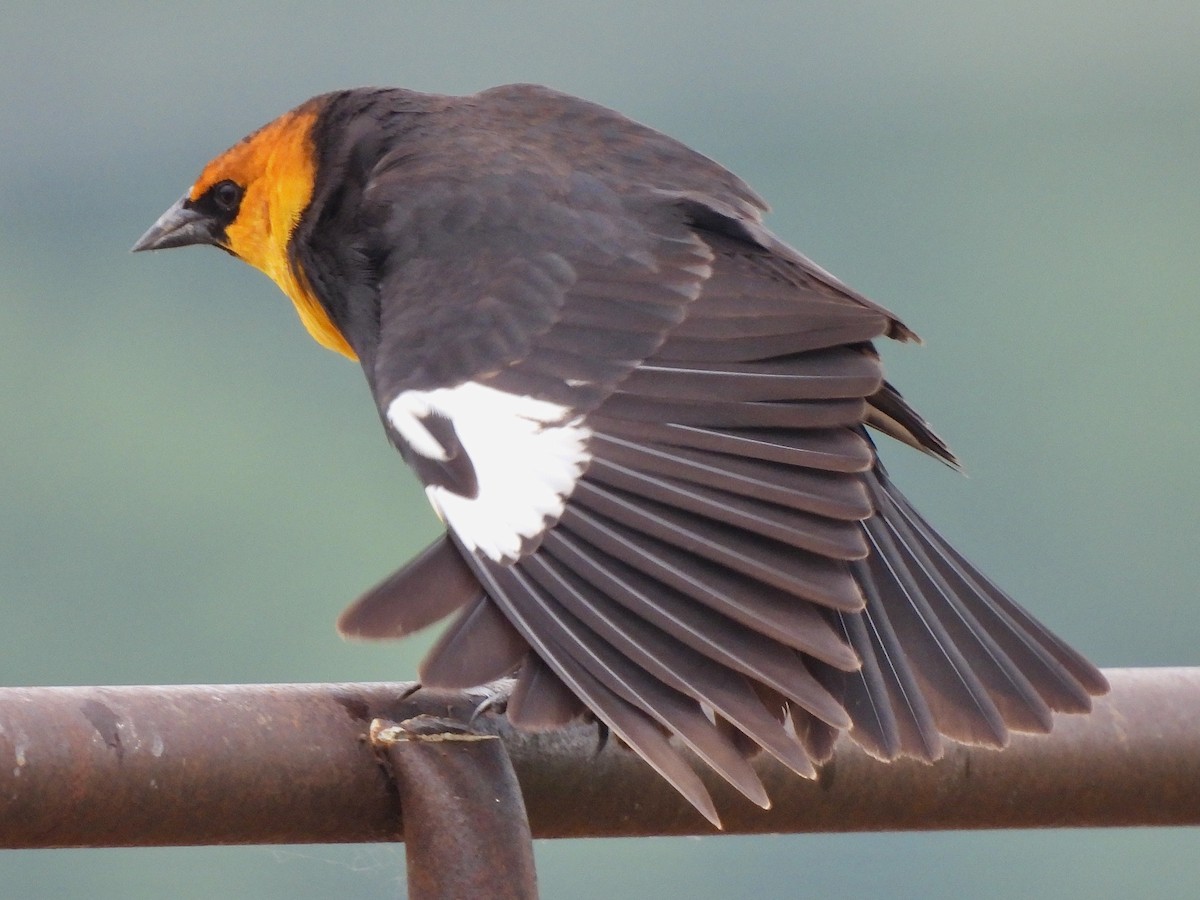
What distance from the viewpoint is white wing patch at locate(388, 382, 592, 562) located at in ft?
7.25

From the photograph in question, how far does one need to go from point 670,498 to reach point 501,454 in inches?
10.3

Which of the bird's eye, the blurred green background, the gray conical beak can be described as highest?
the bird's eye

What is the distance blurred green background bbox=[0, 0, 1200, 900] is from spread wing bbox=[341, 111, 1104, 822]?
9.12 meters

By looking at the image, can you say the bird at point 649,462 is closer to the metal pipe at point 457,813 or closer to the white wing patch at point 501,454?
the white wing patch at point 501,454

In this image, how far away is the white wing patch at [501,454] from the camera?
7.25 ft

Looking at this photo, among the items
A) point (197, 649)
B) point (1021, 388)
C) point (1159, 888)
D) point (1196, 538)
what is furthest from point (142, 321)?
point (1159, 888)

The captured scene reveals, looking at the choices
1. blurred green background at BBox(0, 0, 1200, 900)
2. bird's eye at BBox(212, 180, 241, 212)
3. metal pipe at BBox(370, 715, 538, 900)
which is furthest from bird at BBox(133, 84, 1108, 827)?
blurred green background at BBox(0, 0, 1200, 900)

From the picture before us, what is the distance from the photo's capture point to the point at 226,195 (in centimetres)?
346

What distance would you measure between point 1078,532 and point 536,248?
2188 centimetres

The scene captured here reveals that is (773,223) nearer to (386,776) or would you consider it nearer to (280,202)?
(280,202)

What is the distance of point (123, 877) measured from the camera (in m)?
19.9

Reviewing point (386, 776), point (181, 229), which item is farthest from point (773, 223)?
point (386, 776)

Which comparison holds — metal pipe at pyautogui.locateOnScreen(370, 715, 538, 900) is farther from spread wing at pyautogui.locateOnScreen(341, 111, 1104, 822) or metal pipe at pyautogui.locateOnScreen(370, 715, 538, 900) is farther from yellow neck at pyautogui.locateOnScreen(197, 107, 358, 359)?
yellow neck at pyautogui.locateOnScreen(197, 107, 358, 359)

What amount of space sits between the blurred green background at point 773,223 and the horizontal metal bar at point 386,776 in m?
9.85
